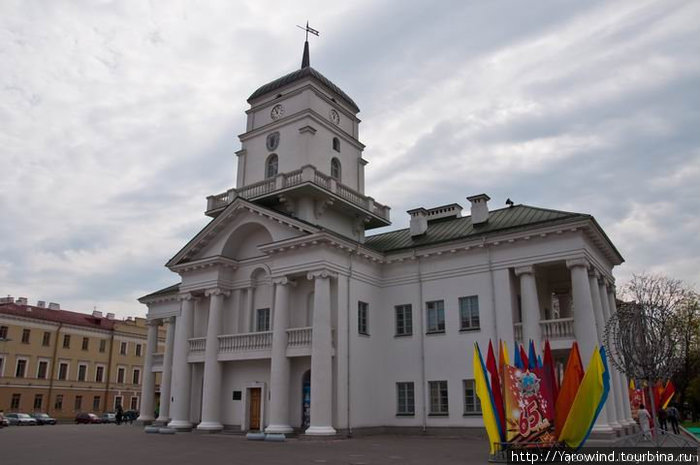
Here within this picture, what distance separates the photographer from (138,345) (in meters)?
64.7

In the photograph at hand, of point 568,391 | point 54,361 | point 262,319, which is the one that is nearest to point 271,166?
point 262,319

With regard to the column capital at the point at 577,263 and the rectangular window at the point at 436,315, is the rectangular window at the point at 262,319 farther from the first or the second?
the column capital at the point at 577,263

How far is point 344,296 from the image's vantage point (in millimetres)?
26516

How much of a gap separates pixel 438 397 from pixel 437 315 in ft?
12.3

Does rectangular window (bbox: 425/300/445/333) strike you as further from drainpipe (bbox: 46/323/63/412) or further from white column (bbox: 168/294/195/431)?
drainpipe (bbox: 46/323/63/412)

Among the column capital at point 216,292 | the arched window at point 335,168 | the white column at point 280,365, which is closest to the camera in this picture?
the white column at point 280,365

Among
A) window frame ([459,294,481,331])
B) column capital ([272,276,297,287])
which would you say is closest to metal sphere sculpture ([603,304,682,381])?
window frame ([459,294,481,331])

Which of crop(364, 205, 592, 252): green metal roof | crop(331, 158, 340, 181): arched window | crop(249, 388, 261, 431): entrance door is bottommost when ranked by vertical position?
crop(249, 388, 261, 431): entrance door

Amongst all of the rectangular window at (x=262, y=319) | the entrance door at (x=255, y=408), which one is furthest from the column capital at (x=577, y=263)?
the entrance door at (x=255, y=408)

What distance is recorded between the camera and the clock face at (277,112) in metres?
33.9

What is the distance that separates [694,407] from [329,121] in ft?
146

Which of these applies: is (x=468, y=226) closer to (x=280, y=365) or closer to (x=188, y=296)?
(x=280, y=365)

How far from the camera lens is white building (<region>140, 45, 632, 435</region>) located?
81.4ft

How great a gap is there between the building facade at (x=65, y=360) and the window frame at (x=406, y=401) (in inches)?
1458
